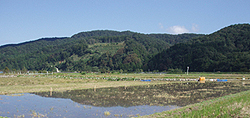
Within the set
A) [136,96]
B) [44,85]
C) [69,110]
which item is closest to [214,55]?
[44,85]

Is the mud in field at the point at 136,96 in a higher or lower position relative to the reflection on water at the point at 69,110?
higher

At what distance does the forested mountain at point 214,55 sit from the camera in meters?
103

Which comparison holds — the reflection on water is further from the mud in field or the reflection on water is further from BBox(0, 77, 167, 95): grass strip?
BBox(0, 77, 167, 95): grass strip

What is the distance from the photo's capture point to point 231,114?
1528 cm

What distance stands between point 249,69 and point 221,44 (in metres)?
41.0

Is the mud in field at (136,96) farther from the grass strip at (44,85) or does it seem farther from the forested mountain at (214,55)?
the forested mountain at (214,55)

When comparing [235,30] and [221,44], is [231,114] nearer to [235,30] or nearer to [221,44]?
[221,44]

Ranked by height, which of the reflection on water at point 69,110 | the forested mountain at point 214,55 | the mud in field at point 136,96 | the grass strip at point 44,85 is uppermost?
the forested mountain at point 214,55

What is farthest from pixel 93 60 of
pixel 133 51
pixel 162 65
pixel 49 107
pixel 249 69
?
pixel 49 107

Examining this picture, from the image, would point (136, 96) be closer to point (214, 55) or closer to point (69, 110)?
point (69, 110)

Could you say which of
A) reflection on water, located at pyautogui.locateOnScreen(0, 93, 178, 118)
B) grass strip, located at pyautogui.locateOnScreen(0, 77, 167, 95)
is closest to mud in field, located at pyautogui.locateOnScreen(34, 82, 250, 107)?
reflection on water, located at pyautogui.locateOnScreen(0, 93, 178, 118)

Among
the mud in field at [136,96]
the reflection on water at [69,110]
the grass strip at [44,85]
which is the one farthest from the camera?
the grass strip at [44,85]

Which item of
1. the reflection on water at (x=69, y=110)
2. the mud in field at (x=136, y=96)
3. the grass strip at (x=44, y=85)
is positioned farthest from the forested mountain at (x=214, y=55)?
the reflection on water at (x=69, y=110)

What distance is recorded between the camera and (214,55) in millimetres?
118625
